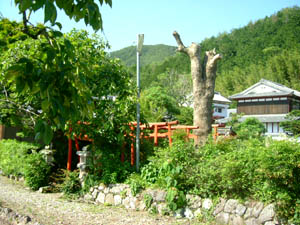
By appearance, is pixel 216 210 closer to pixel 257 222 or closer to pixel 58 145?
pixel 257 222

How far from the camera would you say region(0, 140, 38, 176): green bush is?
9.20 metres

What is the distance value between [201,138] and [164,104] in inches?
396

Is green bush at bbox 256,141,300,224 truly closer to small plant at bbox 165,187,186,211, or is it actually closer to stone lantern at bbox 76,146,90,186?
small plant at bbox 165,187,186,211

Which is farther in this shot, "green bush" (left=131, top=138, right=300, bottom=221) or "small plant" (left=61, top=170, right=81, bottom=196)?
"small plant" (left=61, top=170, right=81, bottom=196)

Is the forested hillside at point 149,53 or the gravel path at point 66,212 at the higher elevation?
the forested hillside at point 149,53

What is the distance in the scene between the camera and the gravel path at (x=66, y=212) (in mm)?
5586

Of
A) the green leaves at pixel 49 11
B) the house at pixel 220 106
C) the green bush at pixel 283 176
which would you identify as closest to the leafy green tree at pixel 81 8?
the green leaves at pixel 49 11

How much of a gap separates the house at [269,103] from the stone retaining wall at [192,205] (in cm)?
2300

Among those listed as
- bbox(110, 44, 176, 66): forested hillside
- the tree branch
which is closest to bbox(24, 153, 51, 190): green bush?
the tree branch

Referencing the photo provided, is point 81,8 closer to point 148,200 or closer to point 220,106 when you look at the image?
point 148,200

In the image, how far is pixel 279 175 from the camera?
4664 mm

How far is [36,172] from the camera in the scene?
8.30m

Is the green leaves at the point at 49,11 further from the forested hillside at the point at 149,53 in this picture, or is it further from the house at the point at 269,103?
the forested hillside at the point at 149,53

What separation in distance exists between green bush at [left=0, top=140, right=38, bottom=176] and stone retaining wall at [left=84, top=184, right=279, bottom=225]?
298 centimetres
